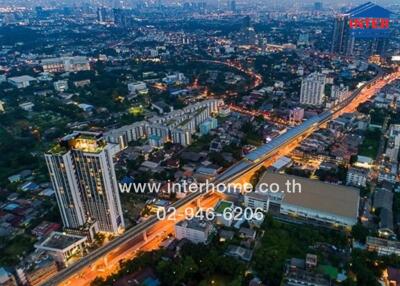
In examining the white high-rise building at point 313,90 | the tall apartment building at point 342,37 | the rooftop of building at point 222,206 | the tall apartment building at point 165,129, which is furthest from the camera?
the tall apartment building at point 342,37

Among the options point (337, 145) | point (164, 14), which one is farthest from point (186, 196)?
point (164, 14)

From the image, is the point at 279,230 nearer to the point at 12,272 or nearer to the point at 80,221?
the point at 80,221

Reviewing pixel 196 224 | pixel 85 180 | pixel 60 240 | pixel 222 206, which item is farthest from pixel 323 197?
pixel 60 240

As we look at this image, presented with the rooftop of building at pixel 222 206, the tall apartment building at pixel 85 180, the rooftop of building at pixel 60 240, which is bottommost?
the rooftop of building at pixel 222 206

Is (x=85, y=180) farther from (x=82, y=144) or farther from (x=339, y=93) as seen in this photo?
(x=339, y=93)

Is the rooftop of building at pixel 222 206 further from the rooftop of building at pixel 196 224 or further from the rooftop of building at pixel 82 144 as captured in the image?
the rooftop of building at pixel 82 144

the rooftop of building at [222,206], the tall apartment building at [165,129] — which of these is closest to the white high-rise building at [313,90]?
the tall apartment building at [165,129]

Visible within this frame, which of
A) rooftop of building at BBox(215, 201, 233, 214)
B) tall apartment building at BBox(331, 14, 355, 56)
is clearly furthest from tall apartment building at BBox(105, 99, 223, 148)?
tall apartment building at BBox(331, 14, 355, 56)
